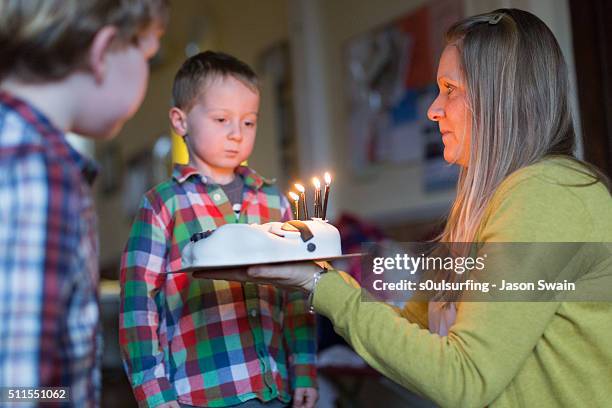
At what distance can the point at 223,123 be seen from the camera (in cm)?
180

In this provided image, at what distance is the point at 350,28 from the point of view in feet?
15.2

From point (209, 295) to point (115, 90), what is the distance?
2.47ft

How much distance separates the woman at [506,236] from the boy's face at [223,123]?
443mm

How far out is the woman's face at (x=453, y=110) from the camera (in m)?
1.56

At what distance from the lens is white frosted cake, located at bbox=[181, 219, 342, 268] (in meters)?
1.36

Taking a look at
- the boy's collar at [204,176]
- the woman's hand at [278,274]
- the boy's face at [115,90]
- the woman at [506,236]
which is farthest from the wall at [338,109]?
the boy's face at [115,90]

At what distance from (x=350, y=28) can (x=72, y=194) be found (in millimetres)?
3850

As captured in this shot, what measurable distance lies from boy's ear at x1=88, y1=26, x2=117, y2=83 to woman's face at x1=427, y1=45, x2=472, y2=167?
2.49 feet

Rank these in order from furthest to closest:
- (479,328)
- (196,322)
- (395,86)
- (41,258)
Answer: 1. (395,86)
2. (196,322)
3. (479,328)
4. (41,258)

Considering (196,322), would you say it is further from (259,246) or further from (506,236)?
(506,236)

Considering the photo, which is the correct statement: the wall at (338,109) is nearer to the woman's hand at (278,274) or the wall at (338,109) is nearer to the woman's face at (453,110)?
the woman's face at (453,110)

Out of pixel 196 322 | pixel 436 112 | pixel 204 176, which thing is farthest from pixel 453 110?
pixel 196 322

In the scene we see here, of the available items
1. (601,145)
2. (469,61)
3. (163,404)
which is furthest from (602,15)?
(163,404)

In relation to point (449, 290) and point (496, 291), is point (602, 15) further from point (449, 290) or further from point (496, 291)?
point (496, 291)
